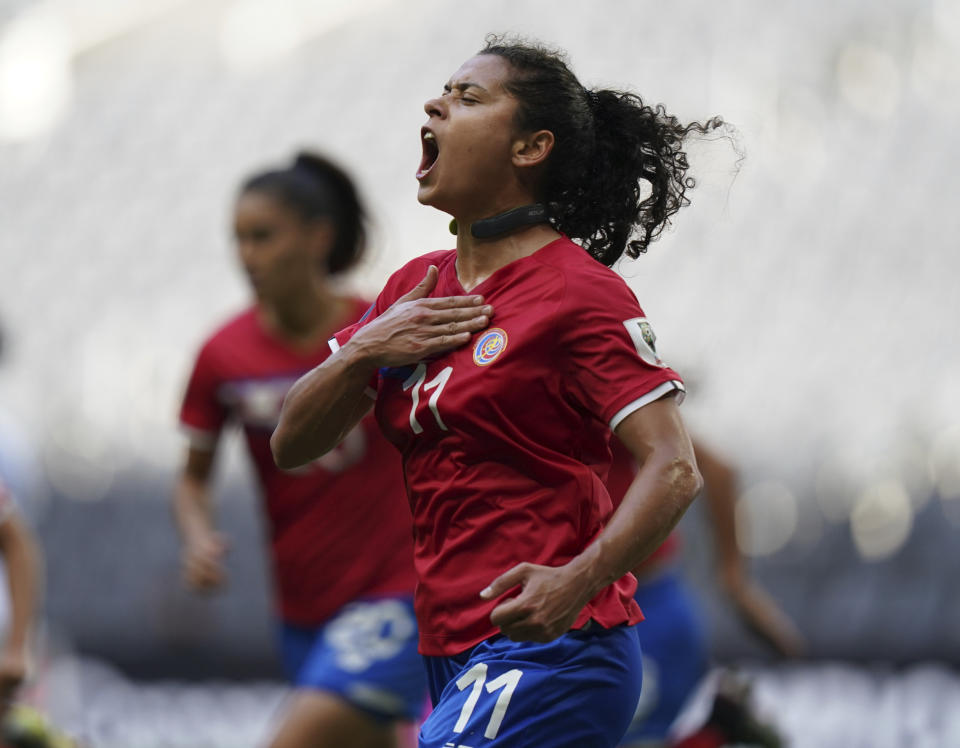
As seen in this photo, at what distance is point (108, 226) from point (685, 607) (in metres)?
12.9

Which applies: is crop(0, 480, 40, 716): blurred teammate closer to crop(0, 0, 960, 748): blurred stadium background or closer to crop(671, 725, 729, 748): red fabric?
crop(0, 0, 960, 748): blurred stadium background

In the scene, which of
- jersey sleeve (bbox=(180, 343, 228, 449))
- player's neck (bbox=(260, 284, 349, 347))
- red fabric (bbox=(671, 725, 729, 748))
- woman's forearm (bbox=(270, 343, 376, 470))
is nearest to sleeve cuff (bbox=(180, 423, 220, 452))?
jersey sleeve (bbox=(180, 343, 228, 449))

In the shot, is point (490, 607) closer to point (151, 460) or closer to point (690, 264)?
point (151, 460)

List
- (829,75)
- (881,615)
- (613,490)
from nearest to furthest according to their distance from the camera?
(613,490)
(881,615)
(829,75)

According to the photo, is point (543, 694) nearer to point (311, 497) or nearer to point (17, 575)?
point (311, 497)

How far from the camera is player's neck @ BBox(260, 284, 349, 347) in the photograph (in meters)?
4.80

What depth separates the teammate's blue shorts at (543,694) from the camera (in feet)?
8.46

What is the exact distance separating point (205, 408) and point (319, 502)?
530 mm

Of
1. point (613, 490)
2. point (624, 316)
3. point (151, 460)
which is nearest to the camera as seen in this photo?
point (624, 316)

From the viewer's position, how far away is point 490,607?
8.55ft

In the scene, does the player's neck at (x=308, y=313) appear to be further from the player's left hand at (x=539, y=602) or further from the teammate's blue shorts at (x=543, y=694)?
the player's left hand at (x=539, y=602)

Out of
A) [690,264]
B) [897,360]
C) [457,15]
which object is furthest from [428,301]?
[457,15]

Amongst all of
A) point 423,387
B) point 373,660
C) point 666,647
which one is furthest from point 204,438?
point 423,387

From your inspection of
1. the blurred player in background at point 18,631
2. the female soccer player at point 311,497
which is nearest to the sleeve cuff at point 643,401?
the female soccer player at point 311,497
